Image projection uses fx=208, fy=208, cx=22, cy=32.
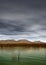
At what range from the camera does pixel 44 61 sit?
20.3m

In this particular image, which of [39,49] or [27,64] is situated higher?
[39,49]

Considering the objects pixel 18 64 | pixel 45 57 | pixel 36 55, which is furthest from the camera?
pixel 36 55

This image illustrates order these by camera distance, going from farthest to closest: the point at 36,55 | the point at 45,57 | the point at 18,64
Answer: the point at 36,55 → the point at 45,57 → the point at 18,64

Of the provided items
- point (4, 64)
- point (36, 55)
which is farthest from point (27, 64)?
point (36, 55)

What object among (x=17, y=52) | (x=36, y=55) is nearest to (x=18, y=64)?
(x=17, y=52)

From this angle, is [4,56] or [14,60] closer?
[14,60]

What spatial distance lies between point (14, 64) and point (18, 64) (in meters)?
0.45

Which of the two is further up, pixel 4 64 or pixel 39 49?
pixel 39 49

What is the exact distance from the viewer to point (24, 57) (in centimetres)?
2247

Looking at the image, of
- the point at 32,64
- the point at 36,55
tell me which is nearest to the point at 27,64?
the point at 32,64

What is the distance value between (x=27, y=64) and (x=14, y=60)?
1376 mm

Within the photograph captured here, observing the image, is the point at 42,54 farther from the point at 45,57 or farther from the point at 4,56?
the point at 4,56

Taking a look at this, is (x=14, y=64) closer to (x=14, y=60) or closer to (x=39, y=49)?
(x=14, y=60)

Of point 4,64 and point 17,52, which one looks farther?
point 17,52
